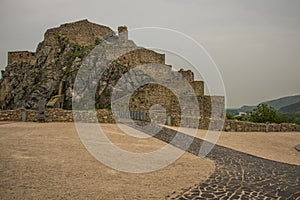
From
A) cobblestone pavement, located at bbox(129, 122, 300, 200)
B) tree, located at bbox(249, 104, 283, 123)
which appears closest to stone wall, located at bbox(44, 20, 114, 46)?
tree, located at bbox(249, 104, 283, 123)

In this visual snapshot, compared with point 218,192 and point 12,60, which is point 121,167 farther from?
point 12,60

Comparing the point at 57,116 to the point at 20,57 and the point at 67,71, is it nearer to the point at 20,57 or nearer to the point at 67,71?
the point at 67,71

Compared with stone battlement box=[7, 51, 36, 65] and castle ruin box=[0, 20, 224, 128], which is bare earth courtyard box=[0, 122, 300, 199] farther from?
stone battlement box=[7, 51, 36, 65]

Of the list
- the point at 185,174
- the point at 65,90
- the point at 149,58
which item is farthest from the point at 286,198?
the point at 149,58

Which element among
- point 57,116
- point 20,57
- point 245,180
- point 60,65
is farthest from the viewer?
point 20,57

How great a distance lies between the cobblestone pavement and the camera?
5484 mm

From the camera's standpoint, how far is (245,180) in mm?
6719

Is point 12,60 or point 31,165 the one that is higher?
point 12,60

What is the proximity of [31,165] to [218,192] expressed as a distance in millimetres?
4122

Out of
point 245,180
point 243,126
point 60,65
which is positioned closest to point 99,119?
point 243,126

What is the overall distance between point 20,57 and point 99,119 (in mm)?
25432

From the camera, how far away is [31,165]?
6.48m

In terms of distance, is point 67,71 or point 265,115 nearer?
point 265,115

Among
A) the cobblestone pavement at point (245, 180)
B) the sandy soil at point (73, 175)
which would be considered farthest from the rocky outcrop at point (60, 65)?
the cobblestone pavement at point (245, 180)
